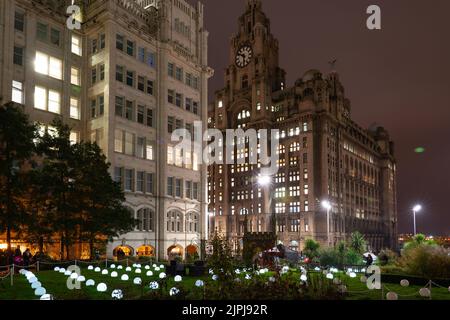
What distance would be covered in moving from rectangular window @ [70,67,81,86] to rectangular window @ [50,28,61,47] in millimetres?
3218

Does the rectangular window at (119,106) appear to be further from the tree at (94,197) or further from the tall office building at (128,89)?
the tree at (94,197)

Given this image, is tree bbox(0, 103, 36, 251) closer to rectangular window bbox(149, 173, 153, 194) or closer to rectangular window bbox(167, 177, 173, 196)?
rectangular window bbox(149, 173, 153, 194)

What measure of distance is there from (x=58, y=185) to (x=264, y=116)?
9775 cm

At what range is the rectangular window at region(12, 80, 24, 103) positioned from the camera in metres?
42.7

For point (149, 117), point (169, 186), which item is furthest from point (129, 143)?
point (169, 186)

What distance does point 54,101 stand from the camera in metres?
46.9

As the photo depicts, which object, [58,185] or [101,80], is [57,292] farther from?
[101,80]

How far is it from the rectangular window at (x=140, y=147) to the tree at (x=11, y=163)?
1819 cm

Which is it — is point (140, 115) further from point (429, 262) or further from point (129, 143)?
point (429, 262)

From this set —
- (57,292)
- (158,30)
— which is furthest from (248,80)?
(57,292)

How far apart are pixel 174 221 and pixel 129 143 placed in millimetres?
11498

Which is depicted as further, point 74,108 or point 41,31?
point 74,108

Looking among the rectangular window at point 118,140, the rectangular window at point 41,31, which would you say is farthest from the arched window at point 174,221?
the rectangular window at point 41,31

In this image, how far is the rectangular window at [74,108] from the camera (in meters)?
49.5
